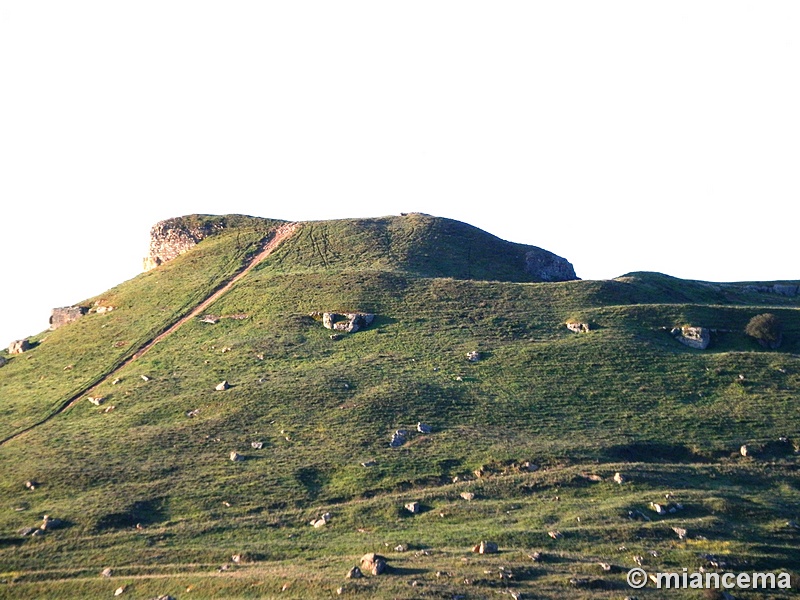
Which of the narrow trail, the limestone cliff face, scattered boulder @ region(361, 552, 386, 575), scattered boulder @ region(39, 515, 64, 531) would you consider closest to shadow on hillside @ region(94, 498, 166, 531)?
scattered boulder @ region(39, 515, 64, 531)

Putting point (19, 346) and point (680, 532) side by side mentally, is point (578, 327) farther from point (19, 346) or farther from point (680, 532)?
point (19, 346)

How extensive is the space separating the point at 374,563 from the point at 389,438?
14.6m

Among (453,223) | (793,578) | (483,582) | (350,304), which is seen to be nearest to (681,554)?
(793,578)

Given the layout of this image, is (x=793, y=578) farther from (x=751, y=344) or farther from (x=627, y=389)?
(x=751, y=344)

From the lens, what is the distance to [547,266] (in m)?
84.4

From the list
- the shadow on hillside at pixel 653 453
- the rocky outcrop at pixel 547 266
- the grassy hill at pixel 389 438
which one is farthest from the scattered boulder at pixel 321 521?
the rocky outcrop at pixel 547 266

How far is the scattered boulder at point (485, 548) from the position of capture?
38.8 metres

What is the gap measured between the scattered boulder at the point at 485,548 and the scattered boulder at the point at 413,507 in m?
5.37

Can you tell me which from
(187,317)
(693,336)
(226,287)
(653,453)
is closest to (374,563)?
(653,453)

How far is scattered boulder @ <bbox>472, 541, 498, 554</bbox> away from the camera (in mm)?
38812

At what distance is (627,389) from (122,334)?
38.5 m

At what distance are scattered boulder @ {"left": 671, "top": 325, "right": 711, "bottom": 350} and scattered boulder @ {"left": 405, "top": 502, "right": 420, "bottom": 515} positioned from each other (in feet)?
96.7

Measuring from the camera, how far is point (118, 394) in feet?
191

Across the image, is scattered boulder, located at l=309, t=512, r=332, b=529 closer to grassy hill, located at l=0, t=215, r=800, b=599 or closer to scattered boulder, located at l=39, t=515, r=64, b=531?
grassy hill, located at l=0, t=215, r=800, b=599
